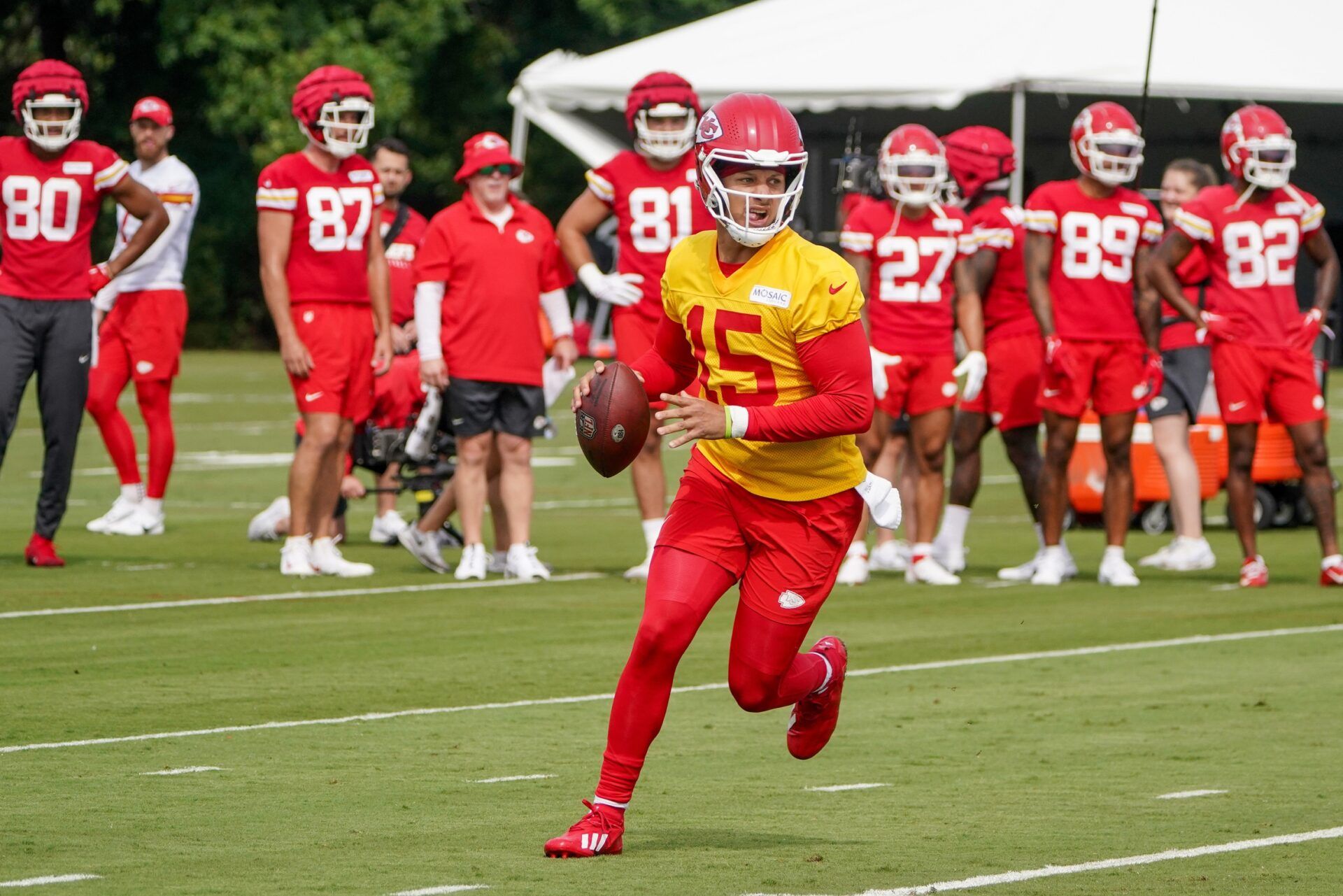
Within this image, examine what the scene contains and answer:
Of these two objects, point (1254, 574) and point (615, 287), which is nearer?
point (615, 287)

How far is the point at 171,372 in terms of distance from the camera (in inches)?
592

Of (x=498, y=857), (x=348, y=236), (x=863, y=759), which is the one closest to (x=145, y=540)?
(x=348, y=236)

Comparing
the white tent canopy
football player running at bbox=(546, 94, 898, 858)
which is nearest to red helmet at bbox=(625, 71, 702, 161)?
football player running at bbox=(546, 94, 898, 858)

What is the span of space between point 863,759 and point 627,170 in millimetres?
5151

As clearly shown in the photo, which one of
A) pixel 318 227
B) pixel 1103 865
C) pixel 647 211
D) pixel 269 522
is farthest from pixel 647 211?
pixel 1103 865

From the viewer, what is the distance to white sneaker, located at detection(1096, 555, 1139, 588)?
12719mm

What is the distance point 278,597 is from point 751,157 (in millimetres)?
5845

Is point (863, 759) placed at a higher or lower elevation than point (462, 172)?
lower

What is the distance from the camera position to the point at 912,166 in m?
12.4

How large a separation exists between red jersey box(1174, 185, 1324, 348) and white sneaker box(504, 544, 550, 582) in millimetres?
3772

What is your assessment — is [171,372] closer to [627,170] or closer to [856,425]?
[627,170]

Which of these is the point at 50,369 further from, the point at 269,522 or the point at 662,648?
the point at 662,648

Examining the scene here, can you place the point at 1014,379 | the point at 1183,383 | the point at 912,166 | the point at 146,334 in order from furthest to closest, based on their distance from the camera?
the point at 146,334 < the point at 1183,383 < the point at 1014,379 < the point at 912,166

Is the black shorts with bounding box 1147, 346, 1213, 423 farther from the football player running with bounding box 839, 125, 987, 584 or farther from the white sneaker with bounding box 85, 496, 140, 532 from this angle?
the white sneaker with bounding box 85, 496, 140, 532
